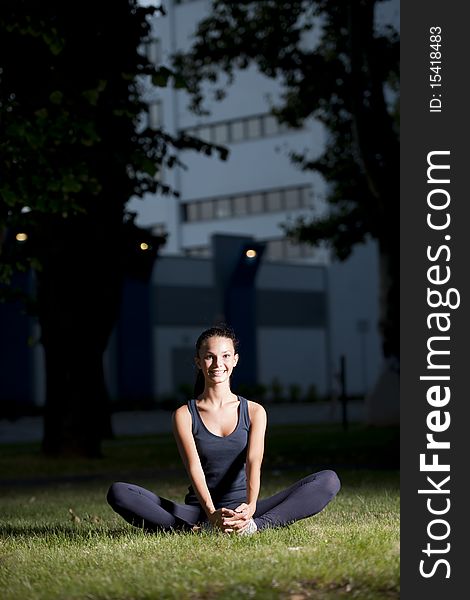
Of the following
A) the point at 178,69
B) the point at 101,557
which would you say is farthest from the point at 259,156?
the point at 101,557

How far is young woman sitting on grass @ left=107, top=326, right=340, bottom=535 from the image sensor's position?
29.2 ft

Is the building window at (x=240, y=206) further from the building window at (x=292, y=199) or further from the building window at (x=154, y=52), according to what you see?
the building window at (x=154, y=52)

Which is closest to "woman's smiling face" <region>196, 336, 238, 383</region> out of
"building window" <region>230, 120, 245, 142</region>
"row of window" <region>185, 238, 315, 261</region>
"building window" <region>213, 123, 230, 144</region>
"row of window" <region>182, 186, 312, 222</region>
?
"row of window" <region>182, 186, 312, 222</region>

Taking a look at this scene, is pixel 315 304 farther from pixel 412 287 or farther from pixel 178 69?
pixel 412 287

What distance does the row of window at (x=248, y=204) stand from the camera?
7119 cm

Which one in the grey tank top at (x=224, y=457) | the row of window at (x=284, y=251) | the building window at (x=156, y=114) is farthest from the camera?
the building window at (x=156, y=114)

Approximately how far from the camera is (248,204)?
73.2 metres

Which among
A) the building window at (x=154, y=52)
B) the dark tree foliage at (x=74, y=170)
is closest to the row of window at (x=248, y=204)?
the building window at (x=154, y=52)

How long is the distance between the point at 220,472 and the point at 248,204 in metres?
64.4

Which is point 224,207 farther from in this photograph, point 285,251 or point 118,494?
point 118,494

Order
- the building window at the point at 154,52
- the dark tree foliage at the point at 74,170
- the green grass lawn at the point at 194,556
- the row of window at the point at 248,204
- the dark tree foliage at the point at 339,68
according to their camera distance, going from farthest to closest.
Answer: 1. the building window at the point at 154,52
2. the row of window at the point at 248,204
3. the dark tree foliage at the point at 339,68
4. the dark tree foliage at the point at 74,170
5. the green grass lawn at the point at 194,556

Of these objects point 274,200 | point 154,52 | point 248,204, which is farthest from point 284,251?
→ point 154,52

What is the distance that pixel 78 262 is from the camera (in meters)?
23.0

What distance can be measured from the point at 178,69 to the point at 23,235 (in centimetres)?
777
